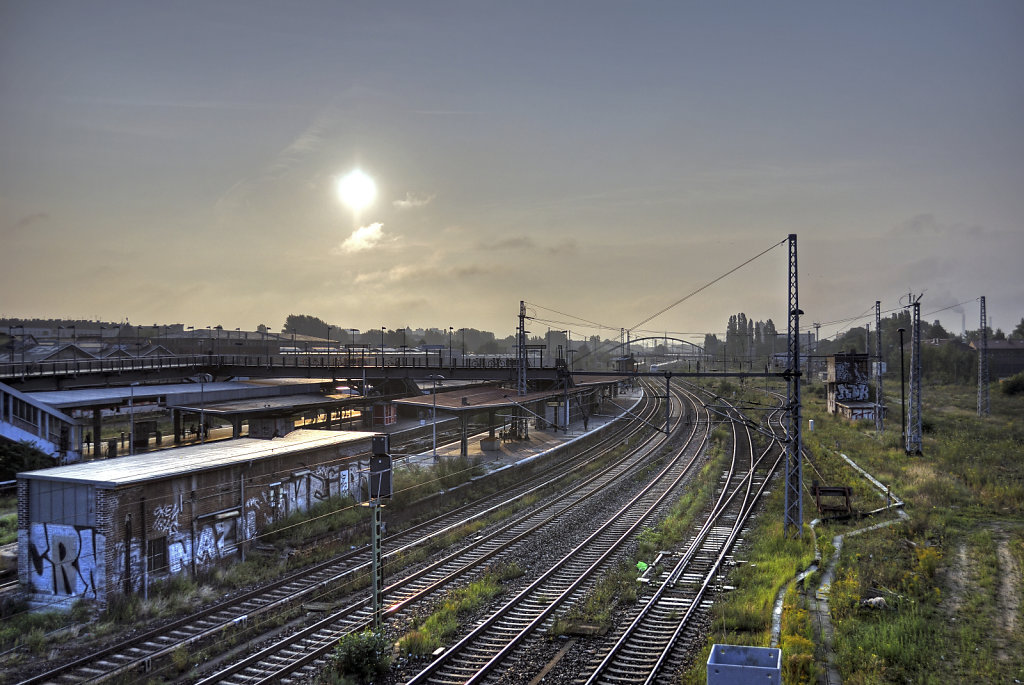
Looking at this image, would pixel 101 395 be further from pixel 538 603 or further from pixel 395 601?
pixel 538 603

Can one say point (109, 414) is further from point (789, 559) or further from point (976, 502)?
point (976, 502)

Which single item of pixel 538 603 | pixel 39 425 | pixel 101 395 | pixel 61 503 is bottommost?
pixel 538 603

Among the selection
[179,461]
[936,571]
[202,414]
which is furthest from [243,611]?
[202,414]

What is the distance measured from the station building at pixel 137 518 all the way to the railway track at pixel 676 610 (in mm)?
11054

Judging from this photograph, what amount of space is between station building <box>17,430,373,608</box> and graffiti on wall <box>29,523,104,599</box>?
0.02 meters

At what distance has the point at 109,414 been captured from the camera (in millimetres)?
46969

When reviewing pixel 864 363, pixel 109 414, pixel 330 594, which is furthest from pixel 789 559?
pixel 109 414

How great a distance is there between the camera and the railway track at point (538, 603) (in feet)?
38.2

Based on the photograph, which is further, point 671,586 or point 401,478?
point 401,478

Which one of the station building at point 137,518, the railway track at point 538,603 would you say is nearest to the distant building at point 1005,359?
the railway track at point 538,603

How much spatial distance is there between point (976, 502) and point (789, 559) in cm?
1052

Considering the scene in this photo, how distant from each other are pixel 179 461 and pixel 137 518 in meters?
2.87

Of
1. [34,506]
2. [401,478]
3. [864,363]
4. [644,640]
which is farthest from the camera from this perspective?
[864,363]

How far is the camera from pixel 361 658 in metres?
11.5
